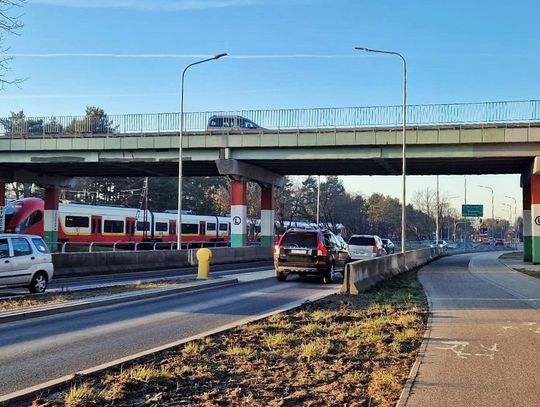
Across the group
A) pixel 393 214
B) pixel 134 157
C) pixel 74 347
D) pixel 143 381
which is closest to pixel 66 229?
pixel 134 157

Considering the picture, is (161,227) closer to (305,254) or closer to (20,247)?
(305,254)

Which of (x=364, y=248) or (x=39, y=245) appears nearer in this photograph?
(x=39, y=245)

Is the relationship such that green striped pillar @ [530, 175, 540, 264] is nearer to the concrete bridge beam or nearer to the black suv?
the concrete bridge beam

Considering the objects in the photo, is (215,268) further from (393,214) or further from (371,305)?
(393,214)

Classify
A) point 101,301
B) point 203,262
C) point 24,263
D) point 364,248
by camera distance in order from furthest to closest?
point 364,248 < point 203,262 < point 24,263 < point 101,301

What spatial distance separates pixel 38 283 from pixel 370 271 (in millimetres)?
9784

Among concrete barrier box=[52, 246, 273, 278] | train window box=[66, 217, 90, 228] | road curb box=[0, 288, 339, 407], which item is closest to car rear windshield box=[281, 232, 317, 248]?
concrete barrier box=[52, 246, 273, 278]

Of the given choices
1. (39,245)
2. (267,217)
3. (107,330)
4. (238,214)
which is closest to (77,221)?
(238,214)

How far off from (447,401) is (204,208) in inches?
3518

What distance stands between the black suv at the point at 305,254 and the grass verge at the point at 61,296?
15.6 feet

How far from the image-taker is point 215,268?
29391mm

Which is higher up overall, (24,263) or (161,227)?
(161,227)

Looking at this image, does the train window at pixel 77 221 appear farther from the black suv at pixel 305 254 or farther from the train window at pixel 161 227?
the black suv at pixel 305 254

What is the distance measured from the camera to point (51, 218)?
155 feet
